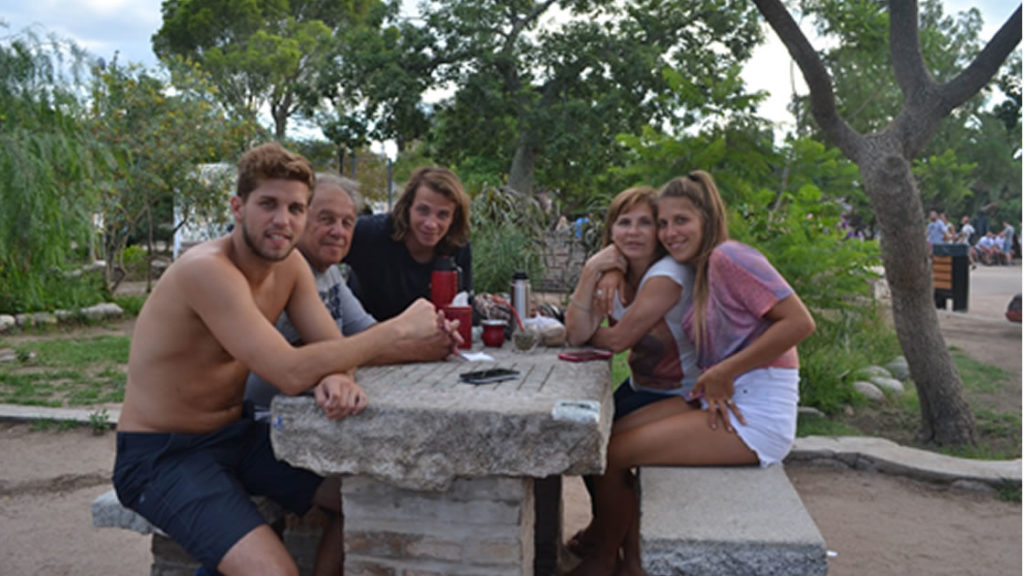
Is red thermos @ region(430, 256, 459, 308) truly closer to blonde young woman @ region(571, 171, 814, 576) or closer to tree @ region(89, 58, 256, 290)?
blonde young woman @ region(571, 171, 814, 576)

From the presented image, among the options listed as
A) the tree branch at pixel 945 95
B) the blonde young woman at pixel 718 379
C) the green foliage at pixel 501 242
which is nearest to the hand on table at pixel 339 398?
the blonde young woman at pixel 718 379

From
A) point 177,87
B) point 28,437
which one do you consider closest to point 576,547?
point 28,437

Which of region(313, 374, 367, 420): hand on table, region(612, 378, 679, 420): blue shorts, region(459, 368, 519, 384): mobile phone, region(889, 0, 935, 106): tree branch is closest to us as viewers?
region(313, 374, 367, 420): hand on table

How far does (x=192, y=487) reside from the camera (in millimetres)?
2359

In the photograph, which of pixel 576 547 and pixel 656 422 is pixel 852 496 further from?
pixel 656 422

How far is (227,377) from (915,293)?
4.28 meters

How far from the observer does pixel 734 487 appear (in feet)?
8.47

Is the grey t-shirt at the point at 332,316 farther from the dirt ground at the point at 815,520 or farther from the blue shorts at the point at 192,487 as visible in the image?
the dirt ground at the point at 815,520

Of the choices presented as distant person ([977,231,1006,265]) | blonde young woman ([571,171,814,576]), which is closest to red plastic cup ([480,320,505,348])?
blonde young woman ([571,171,814,576])

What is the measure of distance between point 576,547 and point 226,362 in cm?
196

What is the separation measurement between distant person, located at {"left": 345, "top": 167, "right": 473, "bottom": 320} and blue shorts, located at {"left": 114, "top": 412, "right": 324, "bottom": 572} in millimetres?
1383

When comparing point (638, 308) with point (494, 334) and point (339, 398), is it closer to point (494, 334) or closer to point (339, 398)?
point (494, 334)

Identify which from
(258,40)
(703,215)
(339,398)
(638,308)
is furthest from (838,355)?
(258,40)

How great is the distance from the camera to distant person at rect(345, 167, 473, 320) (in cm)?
384
